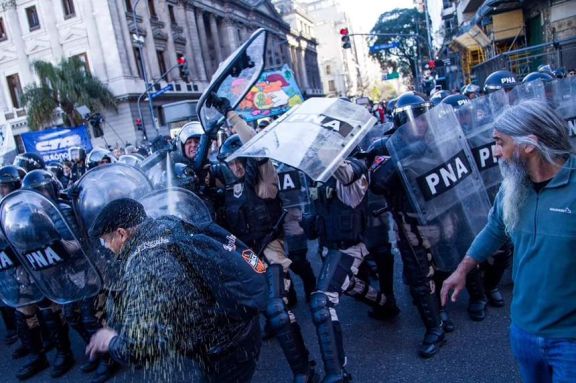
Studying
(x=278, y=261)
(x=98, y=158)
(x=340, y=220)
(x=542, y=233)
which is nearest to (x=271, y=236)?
(x=278, y=261)

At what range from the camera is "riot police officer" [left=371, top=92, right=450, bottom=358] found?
343cm

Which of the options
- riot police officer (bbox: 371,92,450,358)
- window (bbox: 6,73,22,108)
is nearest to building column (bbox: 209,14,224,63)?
window (bbox: 6,73,22,108)

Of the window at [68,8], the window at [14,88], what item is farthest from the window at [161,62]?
the window at [14,88]

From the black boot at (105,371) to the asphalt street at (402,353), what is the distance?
7 centimetres

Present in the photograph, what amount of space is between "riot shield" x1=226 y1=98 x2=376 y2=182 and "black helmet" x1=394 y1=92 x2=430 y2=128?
44 centimetres

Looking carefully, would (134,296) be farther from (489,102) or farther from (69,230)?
(489,102)

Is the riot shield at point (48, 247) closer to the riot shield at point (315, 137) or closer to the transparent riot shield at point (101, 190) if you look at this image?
the transparent riot shield at point (101, 190)

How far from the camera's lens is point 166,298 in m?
2.18

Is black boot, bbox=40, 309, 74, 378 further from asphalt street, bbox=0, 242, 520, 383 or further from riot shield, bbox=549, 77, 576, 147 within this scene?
riot shield, bbox=549, 77, 576, 147

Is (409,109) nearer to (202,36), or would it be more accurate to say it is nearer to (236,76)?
(236,76)

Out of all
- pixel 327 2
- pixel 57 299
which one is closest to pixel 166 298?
pixel 57 299

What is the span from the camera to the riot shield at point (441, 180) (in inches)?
123

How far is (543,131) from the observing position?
175cm

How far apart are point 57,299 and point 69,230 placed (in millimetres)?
631
